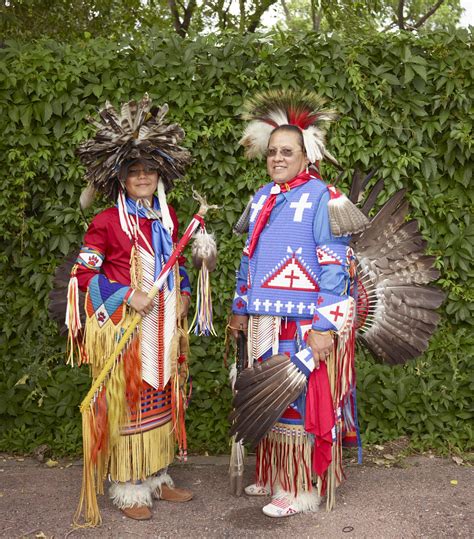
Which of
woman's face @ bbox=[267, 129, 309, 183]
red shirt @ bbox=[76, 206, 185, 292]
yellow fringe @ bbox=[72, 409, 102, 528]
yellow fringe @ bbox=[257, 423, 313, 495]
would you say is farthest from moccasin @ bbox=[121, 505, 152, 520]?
woman's face @ bbox=[267, 129, 309, 183]

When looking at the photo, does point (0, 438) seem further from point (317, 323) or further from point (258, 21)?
point (258, 21)

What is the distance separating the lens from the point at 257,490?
3.75 m

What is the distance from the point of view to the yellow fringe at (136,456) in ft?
11.2

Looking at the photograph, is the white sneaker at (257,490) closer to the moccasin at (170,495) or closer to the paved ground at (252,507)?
the paved ground at (252,507)

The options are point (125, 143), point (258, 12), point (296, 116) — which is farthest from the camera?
point (258, 12)

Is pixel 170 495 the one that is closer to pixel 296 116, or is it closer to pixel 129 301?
pixel 129 301

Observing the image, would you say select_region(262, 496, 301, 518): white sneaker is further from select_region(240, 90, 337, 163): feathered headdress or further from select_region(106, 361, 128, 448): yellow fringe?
select_region(240, 90, 337, 163): feathered headdress

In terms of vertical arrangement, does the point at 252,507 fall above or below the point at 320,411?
below

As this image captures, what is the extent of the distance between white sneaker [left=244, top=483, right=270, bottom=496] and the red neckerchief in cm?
137

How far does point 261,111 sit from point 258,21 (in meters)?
5.76

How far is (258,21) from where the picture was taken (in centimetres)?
870

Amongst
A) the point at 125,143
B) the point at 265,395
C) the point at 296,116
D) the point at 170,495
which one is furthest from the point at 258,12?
the point at 170,495

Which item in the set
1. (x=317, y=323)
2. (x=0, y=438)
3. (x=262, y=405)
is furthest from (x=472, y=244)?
(x=0, y=438)

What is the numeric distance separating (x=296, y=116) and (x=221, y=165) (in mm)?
1071
